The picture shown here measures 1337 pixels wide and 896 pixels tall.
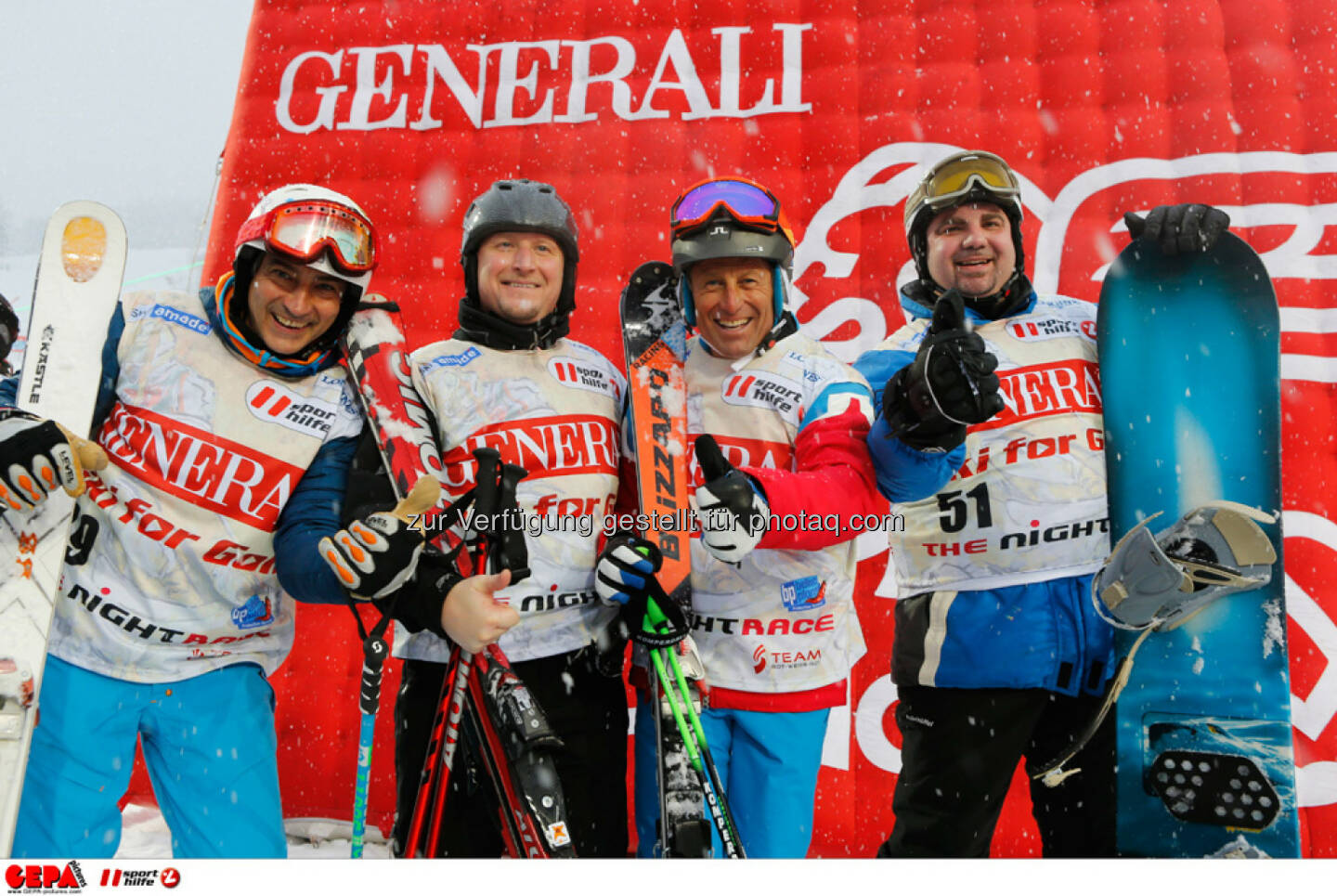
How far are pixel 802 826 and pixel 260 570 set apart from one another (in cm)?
131

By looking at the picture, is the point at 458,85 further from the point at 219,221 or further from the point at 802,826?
the point at 802,826

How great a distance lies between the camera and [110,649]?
1.72m

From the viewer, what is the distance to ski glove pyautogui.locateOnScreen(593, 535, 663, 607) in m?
1.67

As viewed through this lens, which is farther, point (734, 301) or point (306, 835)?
point (306, 835)

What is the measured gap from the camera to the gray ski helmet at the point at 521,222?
191 cm

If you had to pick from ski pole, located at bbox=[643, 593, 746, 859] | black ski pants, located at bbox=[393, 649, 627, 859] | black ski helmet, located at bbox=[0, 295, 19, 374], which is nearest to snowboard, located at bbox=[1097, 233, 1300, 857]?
ski pole, located at bbox=[643, 593, 746, 859]

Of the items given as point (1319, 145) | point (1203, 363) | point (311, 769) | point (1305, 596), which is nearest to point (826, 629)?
point (1203, 363)

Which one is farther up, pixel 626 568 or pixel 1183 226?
pixel 1183 226

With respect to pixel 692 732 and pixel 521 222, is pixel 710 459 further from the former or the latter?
pixel 521 222

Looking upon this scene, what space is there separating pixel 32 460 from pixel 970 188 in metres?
2.10
